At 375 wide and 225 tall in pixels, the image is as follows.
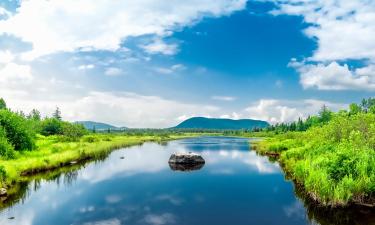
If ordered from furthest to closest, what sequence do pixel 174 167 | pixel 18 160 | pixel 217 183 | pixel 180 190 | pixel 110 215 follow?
1. pixel 174 167
2. pixel 18 160
3. pixel 217 183
4. pixel 180 190
5. pixel 110 215

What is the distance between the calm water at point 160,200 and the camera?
2247 cm

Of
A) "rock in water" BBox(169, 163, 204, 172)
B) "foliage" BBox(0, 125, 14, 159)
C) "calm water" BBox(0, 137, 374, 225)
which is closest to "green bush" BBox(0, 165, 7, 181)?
"calm water" BBox(0, 137, 374, 225)

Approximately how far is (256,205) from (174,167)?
24.1 m

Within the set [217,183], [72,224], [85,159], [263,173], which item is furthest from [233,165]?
[72,224]

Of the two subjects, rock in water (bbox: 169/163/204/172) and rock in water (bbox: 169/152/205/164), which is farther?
rock in water (bbox: 169/152/205/164)

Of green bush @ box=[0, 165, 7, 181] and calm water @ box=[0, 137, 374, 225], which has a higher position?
green bush @ box=[0, 165, 7, 181]

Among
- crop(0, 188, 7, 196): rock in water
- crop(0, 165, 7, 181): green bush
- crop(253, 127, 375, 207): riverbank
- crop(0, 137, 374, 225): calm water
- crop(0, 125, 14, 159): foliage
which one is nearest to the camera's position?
crop(0, 137, 374, 225): calm water

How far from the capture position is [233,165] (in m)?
53.2

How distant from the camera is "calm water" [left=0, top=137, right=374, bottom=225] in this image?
22469mm

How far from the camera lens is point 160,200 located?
28031mm

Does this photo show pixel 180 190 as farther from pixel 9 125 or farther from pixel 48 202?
pixel 9 125

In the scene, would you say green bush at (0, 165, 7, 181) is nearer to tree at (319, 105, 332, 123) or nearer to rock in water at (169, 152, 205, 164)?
rock in water at (169, 152, 205, 164)

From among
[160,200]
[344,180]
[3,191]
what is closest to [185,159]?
[160,200]

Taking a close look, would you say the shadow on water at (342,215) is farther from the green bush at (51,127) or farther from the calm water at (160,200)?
the green bush at (51,127)
